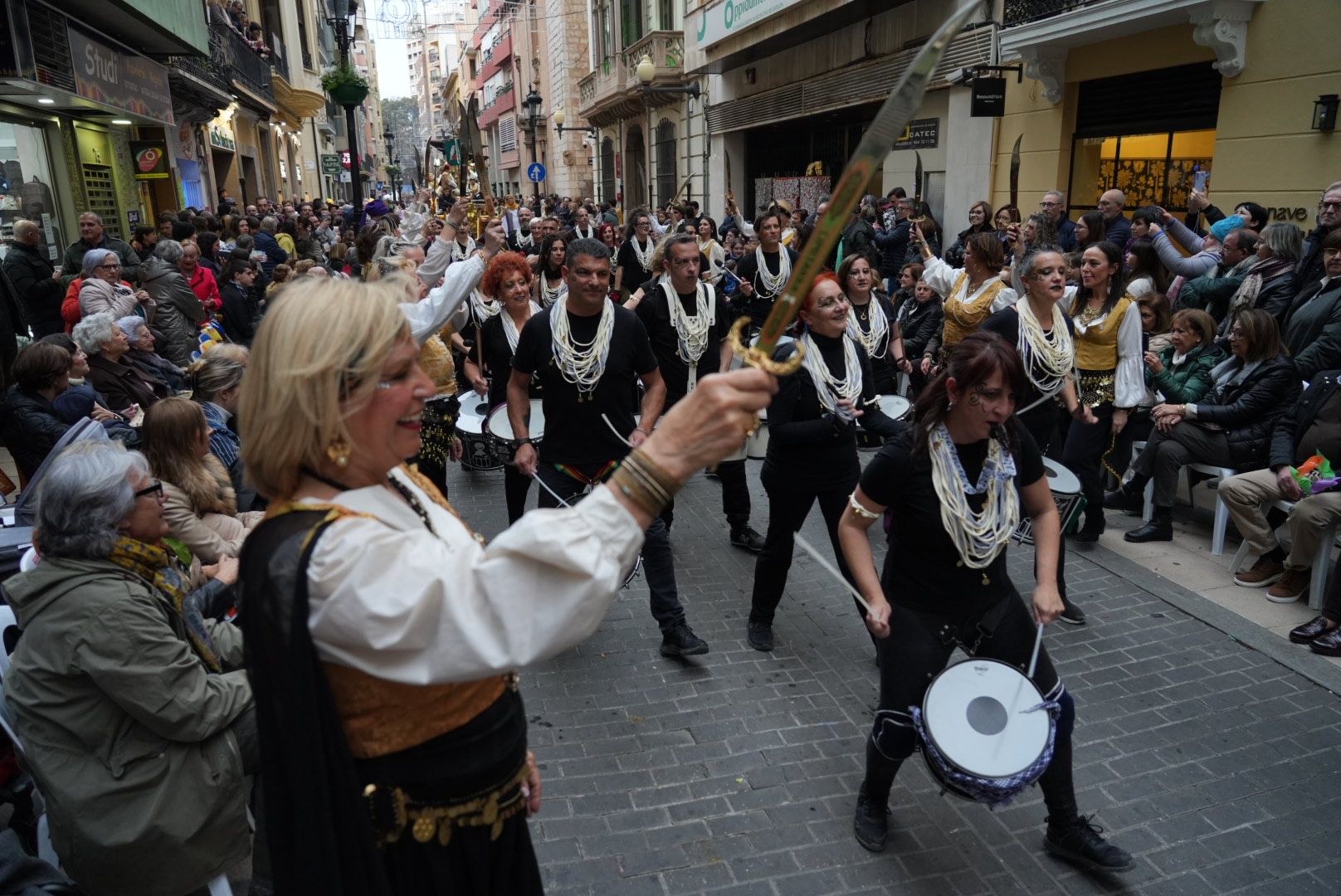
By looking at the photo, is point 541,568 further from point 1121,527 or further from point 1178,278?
point 1178,278

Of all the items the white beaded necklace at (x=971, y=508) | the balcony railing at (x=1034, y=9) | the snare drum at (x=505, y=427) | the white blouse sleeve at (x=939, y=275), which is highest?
the balcony railing at (x=1034, y=9)

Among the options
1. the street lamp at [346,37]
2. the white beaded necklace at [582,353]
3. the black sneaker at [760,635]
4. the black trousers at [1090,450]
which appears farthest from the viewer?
the street lamp at [346,37]

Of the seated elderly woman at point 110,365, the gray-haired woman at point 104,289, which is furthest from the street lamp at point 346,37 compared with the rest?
the seated elderly woman at point 110,365

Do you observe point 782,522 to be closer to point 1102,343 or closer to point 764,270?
point 1102,343

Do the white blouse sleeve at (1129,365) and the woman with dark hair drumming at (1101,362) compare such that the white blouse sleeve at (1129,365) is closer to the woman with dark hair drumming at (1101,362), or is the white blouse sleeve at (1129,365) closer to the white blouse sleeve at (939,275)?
the woman with dark hair drumming at (1101,362)

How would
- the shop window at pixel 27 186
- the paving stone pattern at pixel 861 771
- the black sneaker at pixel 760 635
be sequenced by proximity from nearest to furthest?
the paving stone pattern at pixel 861 771 < the black sneaker at pixel 760 635 < the shop window at pixel 27 186

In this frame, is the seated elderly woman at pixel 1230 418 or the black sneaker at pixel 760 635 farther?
the seated elderly woman at pixel 1230 418

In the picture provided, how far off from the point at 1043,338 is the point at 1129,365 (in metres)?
0.96

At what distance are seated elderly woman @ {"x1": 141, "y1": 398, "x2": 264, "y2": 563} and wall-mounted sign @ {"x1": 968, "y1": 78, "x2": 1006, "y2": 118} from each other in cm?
1046

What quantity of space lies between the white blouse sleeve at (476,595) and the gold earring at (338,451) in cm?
17

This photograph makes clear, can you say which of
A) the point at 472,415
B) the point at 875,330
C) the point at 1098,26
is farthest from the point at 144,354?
the point at 1098,26

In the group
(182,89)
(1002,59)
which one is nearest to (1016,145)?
(1002,59)

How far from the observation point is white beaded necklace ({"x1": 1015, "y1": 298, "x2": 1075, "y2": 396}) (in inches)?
202

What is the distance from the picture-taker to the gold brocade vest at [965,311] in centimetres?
604
